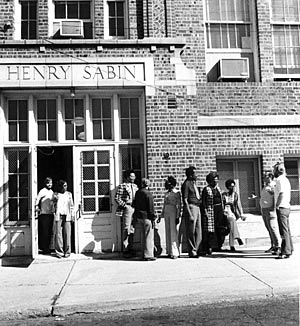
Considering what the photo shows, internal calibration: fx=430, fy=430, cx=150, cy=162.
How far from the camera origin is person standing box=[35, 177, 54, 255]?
32.1 ft

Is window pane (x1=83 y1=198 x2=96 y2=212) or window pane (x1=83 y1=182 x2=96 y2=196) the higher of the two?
window pane (x1=83 y1=182 x2=96 y2=196)

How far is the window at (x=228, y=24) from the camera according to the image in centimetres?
1121

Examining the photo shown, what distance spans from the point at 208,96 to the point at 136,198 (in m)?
3.34

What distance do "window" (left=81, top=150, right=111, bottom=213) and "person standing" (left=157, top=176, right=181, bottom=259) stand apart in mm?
1488

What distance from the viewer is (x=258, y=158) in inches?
425

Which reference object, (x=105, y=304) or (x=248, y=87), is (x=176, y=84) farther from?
(x=105, y=304)

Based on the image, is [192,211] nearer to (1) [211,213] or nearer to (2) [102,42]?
(1) [211,213]

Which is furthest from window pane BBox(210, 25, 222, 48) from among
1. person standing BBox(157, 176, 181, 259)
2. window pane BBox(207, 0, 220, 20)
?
person standing BBox(157, 176, 181, 259)

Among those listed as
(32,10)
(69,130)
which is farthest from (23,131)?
(32,10)

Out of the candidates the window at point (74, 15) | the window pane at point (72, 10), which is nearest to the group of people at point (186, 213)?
the window at point (74, 15)

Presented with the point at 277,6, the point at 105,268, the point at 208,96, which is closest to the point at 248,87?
the point at 208,96

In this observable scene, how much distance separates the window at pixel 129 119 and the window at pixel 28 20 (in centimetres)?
276

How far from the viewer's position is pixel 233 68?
1095cm

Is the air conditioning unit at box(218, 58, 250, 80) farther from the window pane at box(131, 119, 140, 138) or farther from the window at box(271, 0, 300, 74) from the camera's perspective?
the window pane at box(131, 119, 140, 138)
